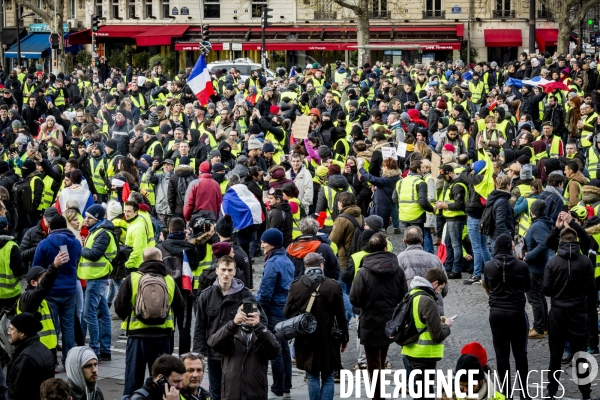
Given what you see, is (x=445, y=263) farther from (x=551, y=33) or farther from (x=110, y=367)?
(x=551, y=33)

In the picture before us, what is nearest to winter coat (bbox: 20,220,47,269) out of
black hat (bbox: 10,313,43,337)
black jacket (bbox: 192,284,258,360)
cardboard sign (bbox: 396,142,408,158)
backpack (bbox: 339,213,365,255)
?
backpack (bbox: 339,213,365,255)

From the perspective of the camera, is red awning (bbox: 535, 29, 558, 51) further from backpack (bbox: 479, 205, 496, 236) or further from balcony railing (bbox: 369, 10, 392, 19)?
backpack (bbox: 479, 205, 496, 236)

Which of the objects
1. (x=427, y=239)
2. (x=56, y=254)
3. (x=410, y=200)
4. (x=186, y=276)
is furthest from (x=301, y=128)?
(x=56, y=254)

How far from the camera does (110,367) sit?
12.3m

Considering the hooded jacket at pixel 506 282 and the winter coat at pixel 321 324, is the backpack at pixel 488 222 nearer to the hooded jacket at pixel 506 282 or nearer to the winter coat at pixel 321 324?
the hooded jacket at pixel 506 282

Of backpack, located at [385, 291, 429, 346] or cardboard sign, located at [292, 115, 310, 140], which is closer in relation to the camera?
backpack, located at [385, 291, 429, 346]

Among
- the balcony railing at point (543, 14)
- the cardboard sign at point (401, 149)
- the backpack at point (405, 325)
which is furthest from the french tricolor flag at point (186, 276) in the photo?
the balcony railing at point (543, 14)

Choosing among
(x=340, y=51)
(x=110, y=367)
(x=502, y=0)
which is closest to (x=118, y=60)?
(x=340, y=51)

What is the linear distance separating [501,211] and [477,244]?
3.97 feet

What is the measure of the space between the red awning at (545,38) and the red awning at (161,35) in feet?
58.2

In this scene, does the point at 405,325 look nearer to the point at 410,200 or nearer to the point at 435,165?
the point at 410,200

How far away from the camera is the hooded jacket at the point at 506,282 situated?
11023 mm

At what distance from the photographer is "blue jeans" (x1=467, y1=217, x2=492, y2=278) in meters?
15.9

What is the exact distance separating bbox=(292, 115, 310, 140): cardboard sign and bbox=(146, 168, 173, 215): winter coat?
3.26 meters
